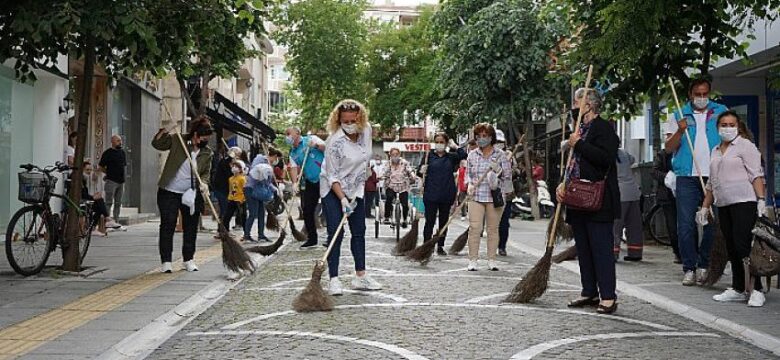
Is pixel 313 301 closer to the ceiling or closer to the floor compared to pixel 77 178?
closer to the floor

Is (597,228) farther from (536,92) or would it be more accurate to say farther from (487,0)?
(487,0)

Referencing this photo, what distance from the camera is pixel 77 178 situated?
10883 millimetres

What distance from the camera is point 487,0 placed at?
1172 inches

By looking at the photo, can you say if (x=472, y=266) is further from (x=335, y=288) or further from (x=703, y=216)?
(x=703, y=216)

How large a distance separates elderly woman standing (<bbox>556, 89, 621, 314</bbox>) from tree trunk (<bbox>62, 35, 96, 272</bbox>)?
5.46 meters

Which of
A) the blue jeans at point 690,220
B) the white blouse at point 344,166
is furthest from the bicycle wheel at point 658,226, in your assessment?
the white blouse at point 344,166

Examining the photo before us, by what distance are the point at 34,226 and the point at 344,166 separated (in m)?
3.42

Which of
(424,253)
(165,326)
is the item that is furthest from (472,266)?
(165,326)

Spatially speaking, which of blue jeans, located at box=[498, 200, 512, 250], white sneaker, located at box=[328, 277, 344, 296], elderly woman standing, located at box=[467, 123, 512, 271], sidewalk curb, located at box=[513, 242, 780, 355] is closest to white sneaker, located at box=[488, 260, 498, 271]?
elderly woman standing, located at box=[467, 123, 512, 271]

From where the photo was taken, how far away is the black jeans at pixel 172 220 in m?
10.8

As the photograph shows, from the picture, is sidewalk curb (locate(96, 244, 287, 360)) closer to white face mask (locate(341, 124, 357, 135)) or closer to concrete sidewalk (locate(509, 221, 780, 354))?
white face mask (locate(341, 124, 357, 135))

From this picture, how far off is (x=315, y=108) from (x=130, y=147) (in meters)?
22.6

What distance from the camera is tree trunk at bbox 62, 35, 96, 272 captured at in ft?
34.8

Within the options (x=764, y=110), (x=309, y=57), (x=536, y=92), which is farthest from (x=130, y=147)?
(x=309, y=57)
